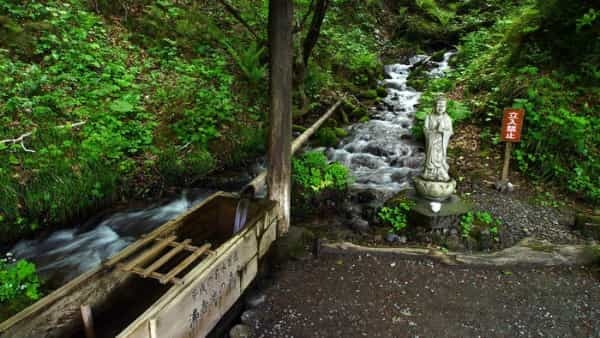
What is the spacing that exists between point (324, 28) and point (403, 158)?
900cm

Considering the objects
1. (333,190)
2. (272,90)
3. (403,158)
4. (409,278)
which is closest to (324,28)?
(403,158)

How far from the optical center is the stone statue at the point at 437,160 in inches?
192

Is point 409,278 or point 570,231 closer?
point 409,278

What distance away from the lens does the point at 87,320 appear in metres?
2.83

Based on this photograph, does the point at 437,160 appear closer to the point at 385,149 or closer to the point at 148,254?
the point at 385,149

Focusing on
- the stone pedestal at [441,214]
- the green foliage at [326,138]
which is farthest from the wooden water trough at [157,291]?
the green foliage at [326,138]

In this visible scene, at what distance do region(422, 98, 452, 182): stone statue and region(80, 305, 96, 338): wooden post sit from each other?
Result: 464 centimetres

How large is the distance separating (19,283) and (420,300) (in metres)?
4.60

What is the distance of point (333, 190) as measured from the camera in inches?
249

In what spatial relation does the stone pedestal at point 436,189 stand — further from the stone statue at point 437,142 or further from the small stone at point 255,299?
the small stone at point 255,299

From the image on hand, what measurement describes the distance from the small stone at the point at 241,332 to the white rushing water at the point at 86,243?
2.70m

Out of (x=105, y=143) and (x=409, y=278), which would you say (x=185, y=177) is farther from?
(x=409, y=278)

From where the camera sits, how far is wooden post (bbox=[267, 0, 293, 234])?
3932 mm

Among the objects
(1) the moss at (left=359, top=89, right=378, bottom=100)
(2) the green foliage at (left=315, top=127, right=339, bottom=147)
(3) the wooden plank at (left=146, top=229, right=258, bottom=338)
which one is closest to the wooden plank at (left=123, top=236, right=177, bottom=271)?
(3) the wooden plank at (left=146, top=229, right=258, bottom=338)
